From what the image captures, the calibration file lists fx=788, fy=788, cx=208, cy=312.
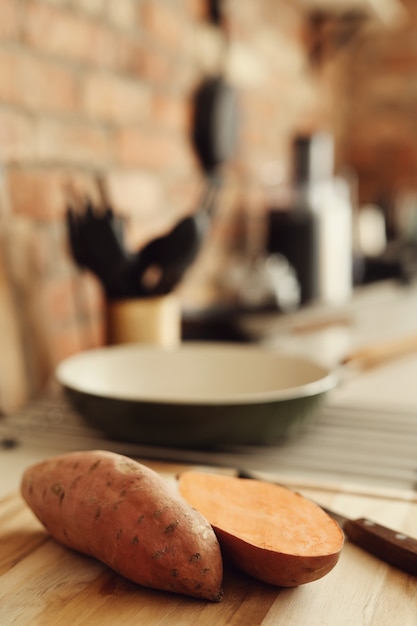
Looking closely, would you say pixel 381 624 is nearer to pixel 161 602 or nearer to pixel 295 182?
pixel 161 602

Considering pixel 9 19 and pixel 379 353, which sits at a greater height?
pixel 9 19

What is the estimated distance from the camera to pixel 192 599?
0.52 meters

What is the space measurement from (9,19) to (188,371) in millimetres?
615

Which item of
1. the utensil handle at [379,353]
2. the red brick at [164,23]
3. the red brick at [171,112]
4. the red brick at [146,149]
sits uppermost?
the red brick at [164,23]

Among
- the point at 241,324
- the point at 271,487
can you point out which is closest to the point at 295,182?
the point at 241,324

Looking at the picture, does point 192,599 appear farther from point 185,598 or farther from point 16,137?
point 16,137

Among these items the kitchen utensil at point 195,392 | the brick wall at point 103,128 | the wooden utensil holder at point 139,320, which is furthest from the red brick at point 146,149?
the kitchen utensil at point 195,392

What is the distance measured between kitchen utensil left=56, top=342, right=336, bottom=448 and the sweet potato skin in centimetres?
21

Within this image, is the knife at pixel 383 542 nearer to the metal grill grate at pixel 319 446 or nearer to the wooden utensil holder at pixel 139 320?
the metal grill grate at pixel 319 446

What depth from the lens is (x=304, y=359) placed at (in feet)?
3.31

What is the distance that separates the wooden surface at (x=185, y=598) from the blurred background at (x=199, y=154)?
1.80 feet

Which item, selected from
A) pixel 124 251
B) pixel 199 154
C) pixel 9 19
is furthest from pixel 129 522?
pixel 199 154

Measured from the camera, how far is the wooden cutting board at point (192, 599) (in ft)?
1.63

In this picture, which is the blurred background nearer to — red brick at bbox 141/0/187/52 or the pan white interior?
red brick at bbox 141/0/187/52
